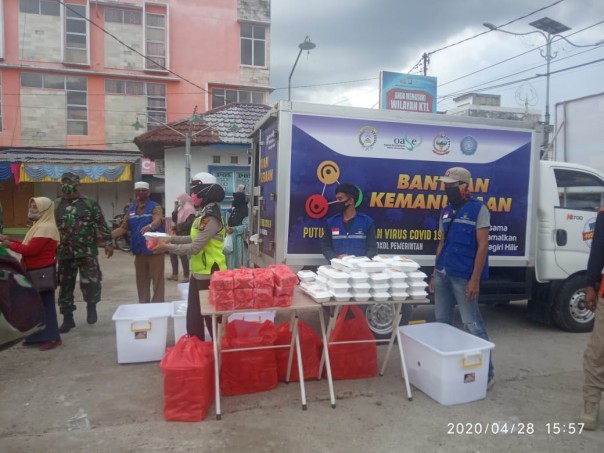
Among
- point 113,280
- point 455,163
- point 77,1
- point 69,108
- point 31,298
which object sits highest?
point 77,1

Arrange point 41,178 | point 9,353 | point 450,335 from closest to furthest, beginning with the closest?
point 450,335 → point 9,353 → point 41,178

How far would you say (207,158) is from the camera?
13062mm

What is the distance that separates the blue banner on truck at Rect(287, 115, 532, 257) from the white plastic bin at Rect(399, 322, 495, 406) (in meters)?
1.42

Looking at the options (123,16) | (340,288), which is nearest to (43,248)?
(340,288)

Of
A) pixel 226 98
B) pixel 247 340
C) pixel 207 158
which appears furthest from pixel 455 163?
pixel 226 98

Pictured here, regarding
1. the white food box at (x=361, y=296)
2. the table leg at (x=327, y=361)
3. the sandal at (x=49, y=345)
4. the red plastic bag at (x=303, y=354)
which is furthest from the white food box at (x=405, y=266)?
the sandal at (x=49, y=345)

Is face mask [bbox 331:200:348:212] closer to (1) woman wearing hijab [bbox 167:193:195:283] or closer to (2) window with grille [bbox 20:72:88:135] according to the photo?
(1) woman wearing hijab [bbox 167:193:195:283]

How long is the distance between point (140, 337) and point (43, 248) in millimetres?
1451

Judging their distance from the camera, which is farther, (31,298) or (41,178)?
(41,178)

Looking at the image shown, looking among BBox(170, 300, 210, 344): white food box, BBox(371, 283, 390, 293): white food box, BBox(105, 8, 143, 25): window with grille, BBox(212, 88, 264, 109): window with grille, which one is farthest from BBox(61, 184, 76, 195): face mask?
BBox(105, 8, 143, 25): window with grille

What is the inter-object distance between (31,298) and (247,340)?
164cm

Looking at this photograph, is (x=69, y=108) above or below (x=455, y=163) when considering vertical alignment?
above

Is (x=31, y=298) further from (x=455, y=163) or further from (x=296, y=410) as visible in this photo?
(x=455, y=163)

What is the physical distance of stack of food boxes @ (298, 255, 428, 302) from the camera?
3.50 meters
